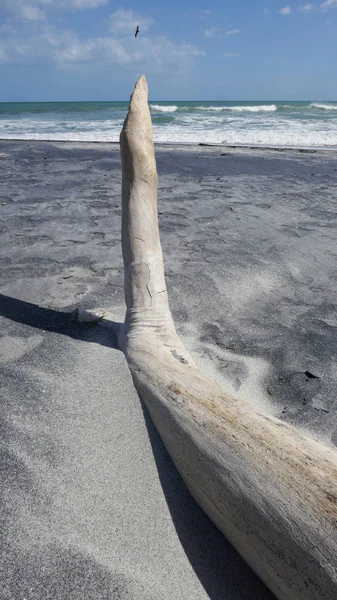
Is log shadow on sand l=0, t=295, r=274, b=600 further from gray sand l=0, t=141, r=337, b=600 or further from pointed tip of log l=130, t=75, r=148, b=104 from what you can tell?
pointed tip of log l=130, t=75, r=148, b=104

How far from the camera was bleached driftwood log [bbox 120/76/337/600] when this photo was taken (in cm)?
129

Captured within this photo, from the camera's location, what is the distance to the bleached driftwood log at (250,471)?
129 cm

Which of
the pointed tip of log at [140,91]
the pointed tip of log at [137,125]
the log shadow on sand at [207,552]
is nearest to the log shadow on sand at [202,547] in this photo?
the log shadow on sand at [207,552]

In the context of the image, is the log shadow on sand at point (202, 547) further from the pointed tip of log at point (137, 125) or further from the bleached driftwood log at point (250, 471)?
the pointed tip of log at point (137, 125)

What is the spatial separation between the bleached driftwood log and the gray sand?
107 millimetres

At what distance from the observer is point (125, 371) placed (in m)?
2.41

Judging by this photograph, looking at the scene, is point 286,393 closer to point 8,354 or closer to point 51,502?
point 51,502

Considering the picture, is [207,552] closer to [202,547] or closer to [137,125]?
[202,547]

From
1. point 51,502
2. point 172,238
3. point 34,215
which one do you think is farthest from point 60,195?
point 51,502

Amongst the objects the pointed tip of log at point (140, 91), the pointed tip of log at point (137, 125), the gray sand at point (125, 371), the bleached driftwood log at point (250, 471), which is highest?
the pointed tip of log at point (140, 91)

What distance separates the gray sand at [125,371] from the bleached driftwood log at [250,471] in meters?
0.11

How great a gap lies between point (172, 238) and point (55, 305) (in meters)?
1.66

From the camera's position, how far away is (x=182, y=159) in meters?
9.54

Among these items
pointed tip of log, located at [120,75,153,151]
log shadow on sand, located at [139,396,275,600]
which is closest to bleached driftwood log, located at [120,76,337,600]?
log shadow on sand, located at [139,396,275,600]
